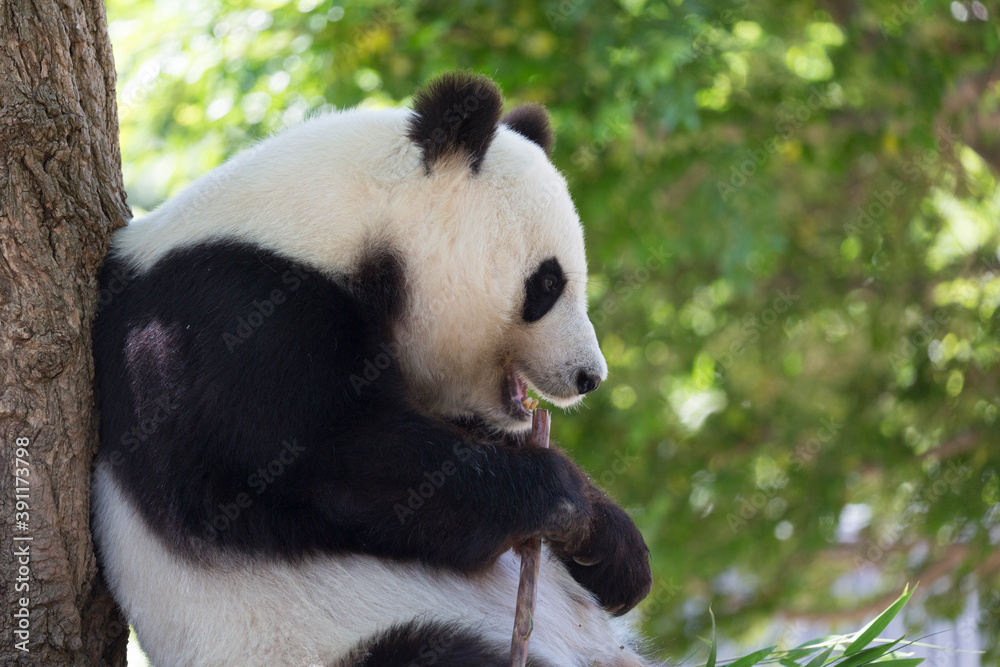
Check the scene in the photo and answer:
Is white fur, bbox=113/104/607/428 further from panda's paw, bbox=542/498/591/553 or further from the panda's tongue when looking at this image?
panda's paw, bbox=542/498/591/553

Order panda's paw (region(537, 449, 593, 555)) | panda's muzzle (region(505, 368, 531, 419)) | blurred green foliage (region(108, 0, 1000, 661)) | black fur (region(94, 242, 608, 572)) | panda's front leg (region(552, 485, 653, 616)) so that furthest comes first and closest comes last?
blurred green foliage (region(108, 0, 1000, 661))
panda's muzzle (region(505, 368, 531, 419))
panda's front leg (region(552, 485, 653, 616))
panda's paw (region(537, 449, 593, 555))
black fur (region(94, 242, 608, 572))

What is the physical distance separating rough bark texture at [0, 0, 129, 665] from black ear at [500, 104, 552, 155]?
132cm

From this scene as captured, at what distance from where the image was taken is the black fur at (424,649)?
2.21m

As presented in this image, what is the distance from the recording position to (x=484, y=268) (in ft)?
8.54

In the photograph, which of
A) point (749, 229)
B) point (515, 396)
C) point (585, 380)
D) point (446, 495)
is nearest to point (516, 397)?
point (515, 396)

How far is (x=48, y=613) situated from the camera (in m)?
2.27

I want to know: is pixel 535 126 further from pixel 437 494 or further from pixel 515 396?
pixel 437 494

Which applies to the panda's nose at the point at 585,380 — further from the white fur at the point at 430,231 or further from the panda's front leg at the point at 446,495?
the panda's front leg at the point at 446,495

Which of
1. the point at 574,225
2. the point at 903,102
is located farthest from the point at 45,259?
the point at 903,102

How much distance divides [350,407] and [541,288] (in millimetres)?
702

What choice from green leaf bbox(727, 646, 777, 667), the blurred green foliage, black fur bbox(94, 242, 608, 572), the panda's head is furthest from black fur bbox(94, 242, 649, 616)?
the blurred green foliage

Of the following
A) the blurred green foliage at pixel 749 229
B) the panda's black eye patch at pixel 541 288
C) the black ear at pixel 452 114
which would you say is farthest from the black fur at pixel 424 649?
the blurred green foliage at pixel 749 229

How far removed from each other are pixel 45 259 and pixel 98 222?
8.2 inches

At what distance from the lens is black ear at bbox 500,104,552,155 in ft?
10.0
